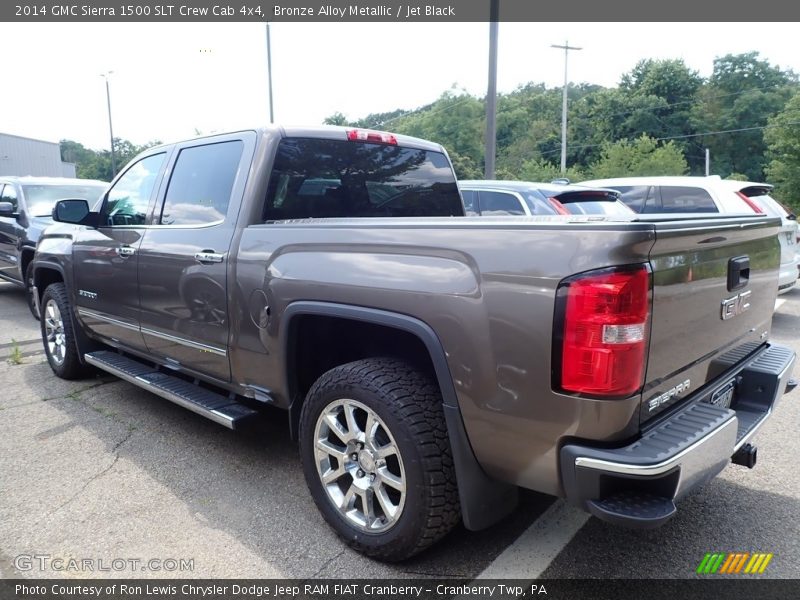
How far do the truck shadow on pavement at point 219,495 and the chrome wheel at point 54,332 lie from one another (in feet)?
2.62

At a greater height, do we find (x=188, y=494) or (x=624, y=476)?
(x=624, y=476)

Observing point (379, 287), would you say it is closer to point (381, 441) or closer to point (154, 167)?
point (381, 441)

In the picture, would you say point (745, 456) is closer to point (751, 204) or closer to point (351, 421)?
point (351, 421)

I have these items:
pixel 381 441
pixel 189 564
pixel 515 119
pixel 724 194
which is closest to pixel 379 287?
pixel 381 441

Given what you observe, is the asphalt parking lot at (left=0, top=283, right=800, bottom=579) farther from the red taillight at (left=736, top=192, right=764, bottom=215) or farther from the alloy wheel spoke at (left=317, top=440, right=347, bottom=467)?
the red taillight at (left=736, top=192, right=764, bottom=215)

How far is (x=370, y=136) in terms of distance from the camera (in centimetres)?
370

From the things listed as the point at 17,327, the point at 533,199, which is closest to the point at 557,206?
the point at 533,199

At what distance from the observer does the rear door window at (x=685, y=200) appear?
770 centimetres

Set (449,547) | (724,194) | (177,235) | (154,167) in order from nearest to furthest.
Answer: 1. (449,547)
2. (177,235)
3. (154,167)
4. (724,194)

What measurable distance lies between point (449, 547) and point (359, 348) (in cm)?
106

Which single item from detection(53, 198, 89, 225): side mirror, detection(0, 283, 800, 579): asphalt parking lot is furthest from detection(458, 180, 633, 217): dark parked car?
detection(53, 198, 89, 225): side mirror

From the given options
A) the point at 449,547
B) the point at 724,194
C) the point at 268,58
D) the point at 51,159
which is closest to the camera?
the point at 449,547

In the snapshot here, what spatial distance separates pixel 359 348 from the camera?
306 centimetres

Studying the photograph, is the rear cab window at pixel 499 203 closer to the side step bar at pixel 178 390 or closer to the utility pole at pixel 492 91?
the utility pole at pixel 492 91
